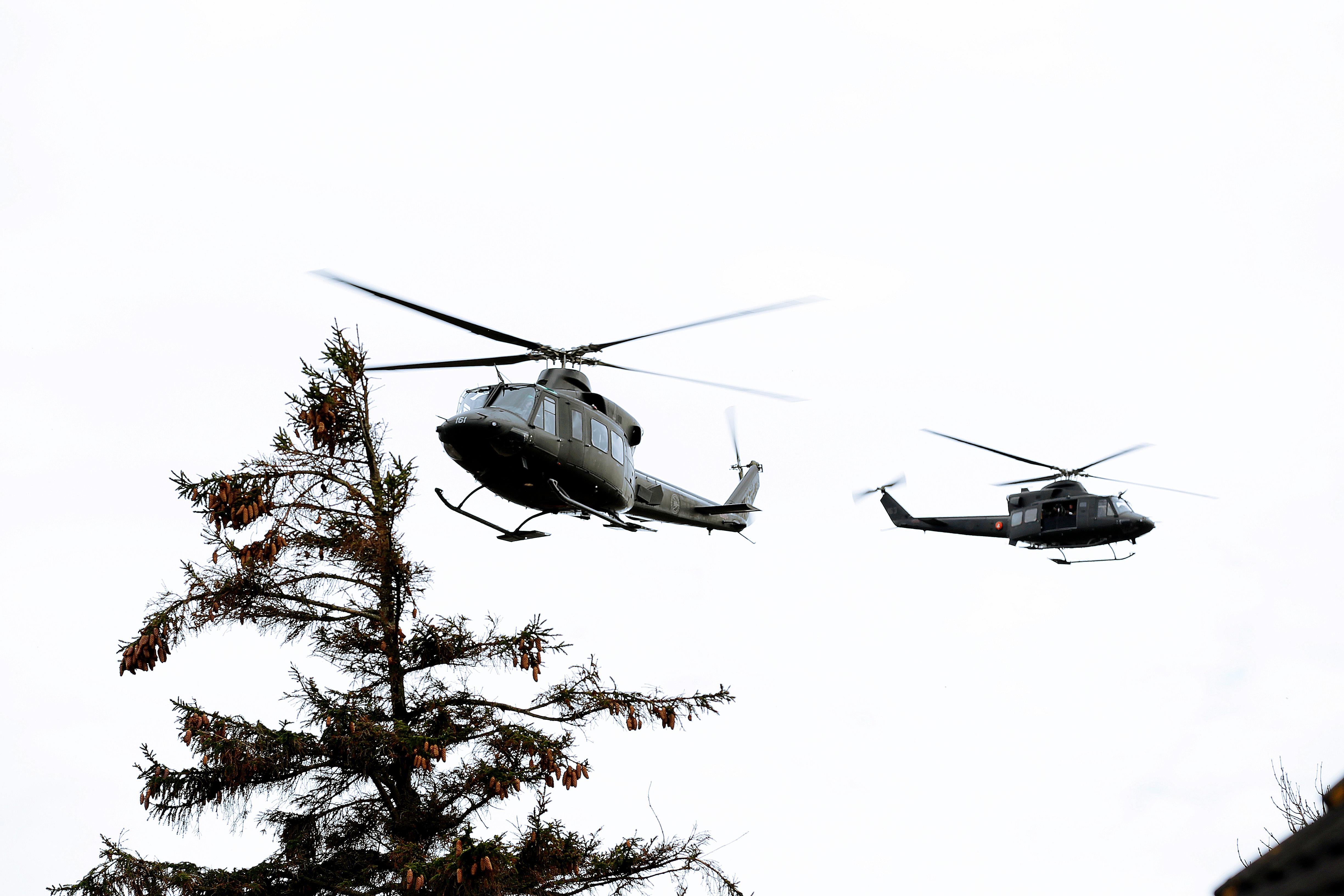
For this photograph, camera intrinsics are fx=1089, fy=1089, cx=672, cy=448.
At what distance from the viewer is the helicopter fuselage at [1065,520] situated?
3152cm

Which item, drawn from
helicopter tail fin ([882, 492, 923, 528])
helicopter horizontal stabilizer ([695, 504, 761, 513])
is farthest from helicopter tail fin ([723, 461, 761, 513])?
helicopter tail fin ([882, 492, 923, 528])

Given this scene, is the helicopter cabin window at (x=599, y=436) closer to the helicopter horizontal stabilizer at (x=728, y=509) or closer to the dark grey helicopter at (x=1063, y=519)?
the helicopter horizontal stabilizer at (x=728, y=509)

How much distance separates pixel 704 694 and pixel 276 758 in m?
5.99

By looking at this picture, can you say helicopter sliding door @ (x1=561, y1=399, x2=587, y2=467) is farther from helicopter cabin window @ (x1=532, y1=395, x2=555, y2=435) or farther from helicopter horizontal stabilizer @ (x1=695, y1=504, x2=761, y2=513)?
helicopter horizontal stabilizer @ (x1=695, y1=504, x2=761, y2=513)

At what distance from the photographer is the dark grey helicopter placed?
103 feet

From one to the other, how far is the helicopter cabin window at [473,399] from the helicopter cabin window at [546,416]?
761 mm

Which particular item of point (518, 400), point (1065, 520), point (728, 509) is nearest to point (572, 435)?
point (518, 400)

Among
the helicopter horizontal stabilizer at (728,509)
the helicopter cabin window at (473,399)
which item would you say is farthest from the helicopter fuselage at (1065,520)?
the helicopter cabin window at (473,399)

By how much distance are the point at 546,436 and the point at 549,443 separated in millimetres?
122

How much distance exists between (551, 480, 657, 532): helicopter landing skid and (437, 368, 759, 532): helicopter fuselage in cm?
2

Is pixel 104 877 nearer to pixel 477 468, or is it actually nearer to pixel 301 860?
pixel 301 860

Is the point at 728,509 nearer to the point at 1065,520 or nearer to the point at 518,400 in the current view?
the point at 518,400

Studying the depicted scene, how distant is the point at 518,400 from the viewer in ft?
51.1

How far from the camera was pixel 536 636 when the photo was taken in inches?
600
